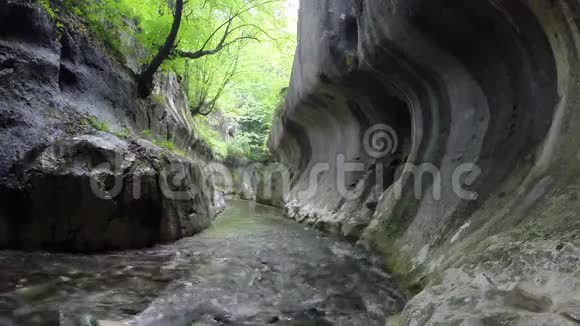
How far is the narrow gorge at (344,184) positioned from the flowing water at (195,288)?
3cm

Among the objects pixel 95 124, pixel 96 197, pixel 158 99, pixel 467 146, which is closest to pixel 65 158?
pixel 96 197

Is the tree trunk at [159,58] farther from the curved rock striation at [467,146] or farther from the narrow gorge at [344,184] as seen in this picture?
the curved rock striation at [467,146]

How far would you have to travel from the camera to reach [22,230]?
4293 mm

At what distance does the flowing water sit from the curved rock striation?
545 millimetres

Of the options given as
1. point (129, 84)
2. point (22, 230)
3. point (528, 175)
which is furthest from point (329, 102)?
point (22, 230)

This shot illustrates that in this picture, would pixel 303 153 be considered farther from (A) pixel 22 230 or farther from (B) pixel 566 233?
(B) pixel 566 233

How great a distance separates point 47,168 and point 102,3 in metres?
4.19

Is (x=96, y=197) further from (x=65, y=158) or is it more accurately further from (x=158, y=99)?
(x=158, y=99)

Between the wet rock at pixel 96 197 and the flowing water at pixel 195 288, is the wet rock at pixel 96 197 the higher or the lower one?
the higher one

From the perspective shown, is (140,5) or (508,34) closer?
(508,34)

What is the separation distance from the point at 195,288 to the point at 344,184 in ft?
19.6

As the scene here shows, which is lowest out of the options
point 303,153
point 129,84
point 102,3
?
point 303,153

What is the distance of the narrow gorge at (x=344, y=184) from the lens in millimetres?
2660

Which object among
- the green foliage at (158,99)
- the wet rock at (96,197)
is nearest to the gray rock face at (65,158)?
the wet rock at (96,197)
